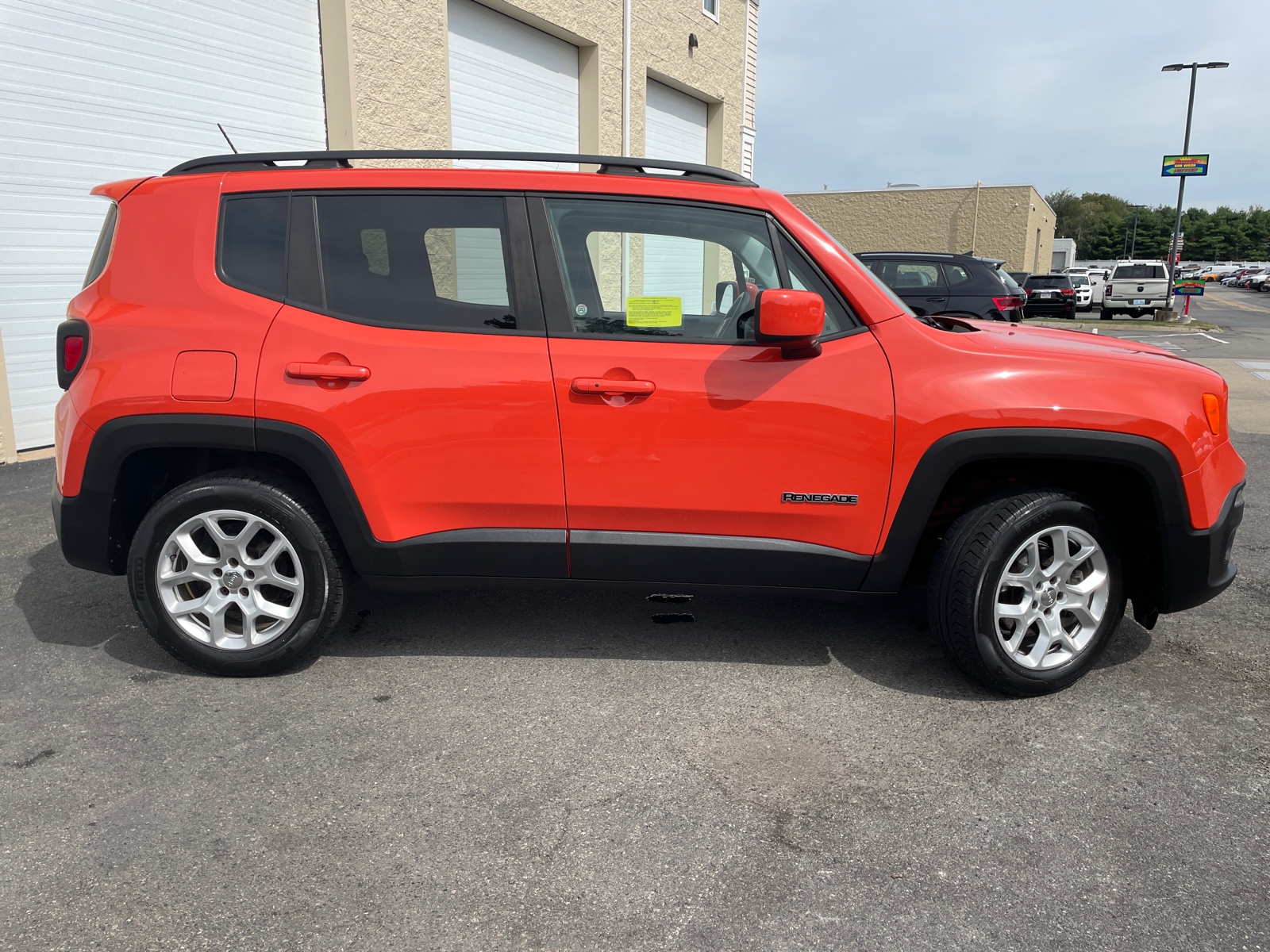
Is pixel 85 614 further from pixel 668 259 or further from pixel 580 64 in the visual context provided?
pixel 580 64

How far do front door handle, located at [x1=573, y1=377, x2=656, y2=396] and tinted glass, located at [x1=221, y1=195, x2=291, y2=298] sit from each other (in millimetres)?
1156

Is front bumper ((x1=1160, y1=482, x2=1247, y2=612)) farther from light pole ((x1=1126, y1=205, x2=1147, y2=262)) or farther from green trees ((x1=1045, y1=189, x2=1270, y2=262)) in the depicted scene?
light pole ((x1=1126, y1=205, x2=1147, y2=262))

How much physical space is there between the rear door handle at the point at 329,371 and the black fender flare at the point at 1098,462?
1.92 m

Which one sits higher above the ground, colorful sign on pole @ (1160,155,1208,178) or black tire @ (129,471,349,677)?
colorful sign on pole @ (1160,155,1208,178)

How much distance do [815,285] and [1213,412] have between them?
4.78 ft

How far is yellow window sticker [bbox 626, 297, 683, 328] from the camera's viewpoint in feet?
10.7

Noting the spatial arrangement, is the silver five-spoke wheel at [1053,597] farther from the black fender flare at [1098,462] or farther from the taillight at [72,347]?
the taillight at [72,347]

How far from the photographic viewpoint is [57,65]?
714 cm

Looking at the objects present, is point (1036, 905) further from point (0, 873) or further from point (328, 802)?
point (0, 873)

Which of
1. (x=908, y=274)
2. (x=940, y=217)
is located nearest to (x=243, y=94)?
(x=908, y=274)

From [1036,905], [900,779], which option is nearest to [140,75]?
[900,779]

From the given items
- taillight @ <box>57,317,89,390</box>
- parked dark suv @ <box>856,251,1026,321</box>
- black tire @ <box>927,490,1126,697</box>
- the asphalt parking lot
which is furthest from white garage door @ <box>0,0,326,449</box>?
parked dark suv @ <box>856,251,1026,321</box>

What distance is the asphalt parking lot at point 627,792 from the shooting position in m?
2.20

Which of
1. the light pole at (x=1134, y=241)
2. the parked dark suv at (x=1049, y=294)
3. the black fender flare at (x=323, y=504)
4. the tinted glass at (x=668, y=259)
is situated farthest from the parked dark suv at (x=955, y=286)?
the light pole at (x=1134, y=241)
